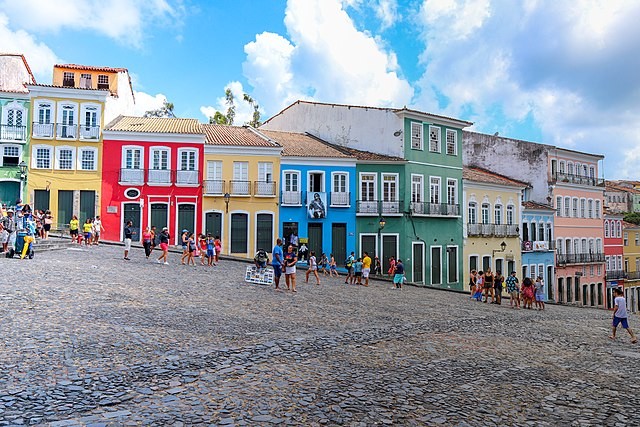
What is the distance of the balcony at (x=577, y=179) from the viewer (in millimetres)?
41750

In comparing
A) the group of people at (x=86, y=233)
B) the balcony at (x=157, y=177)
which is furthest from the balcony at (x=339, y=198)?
the group of people at (x=86, y=233)

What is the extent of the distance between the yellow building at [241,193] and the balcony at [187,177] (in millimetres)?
503

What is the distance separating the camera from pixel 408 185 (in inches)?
1293

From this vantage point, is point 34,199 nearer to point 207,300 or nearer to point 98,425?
point 207,300

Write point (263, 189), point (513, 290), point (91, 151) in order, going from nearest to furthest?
point (513, 290)
point (91, 151)
point (263, 189)

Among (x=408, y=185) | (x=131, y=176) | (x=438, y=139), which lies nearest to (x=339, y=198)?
(x=408, y=185)

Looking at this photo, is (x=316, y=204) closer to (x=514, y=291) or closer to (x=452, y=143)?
(x=452, y=143)

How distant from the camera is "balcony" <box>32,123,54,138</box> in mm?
30312

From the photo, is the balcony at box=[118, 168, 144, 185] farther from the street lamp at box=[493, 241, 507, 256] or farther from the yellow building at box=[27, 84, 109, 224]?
the street lamp at box=[493, 241, 507, 256]

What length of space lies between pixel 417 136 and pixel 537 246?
1353 cm

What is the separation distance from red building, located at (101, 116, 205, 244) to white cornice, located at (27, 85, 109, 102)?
77.8 inches

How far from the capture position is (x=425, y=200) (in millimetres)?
33875

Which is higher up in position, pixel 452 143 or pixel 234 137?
pixel 452 143

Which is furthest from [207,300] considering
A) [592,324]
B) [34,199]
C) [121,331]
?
[34,199]
